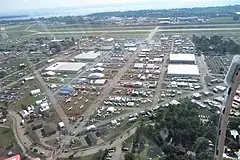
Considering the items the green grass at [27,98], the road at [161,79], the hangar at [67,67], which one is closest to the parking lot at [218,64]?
the road at [161,79]

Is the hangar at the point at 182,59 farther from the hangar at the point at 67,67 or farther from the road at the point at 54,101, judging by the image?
the road at the point at 54,101

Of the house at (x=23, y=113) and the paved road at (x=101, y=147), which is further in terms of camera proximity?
the house at (x=23, y=113)

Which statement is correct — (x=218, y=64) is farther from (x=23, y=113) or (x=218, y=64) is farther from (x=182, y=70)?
(x=23, y=113)

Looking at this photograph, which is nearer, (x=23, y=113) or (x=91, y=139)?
(x=91, y=139)

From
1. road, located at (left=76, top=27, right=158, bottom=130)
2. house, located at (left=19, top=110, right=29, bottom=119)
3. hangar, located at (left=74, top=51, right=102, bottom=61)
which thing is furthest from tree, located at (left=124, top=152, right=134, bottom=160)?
hangar, located at (left=74, top=51, right=102, bottom=61)

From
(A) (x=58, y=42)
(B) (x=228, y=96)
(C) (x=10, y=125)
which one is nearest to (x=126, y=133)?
(C) (x=10, y=125)

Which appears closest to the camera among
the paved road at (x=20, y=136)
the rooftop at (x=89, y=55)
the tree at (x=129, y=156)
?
the tree at (x=129, y=156)

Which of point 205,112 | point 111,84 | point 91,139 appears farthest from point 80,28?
point 91,139

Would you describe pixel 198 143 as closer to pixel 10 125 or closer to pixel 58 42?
pixel 10 125
